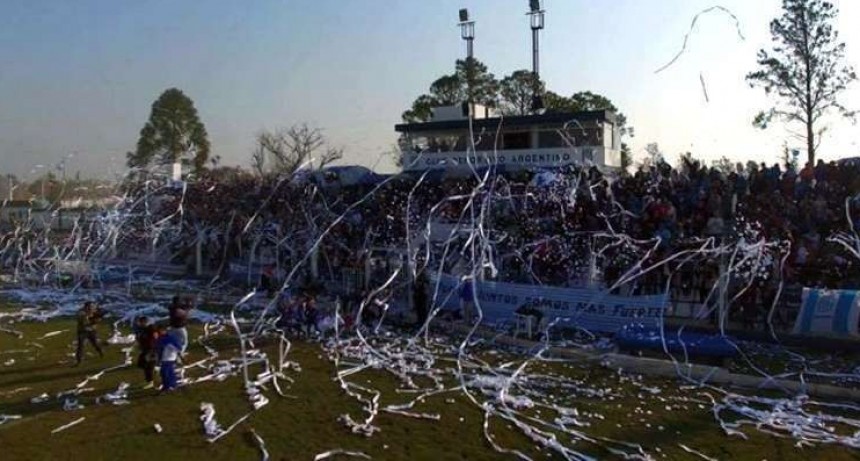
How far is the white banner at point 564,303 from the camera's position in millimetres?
17312

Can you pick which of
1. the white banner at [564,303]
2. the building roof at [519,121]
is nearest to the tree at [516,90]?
the building roof at [519,121]

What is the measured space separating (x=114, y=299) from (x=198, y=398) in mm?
13884

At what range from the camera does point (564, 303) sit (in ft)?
60.5

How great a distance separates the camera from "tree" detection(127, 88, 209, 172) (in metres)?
65.6

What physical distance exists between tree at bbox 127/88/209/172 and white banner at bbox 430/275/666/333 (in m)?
49.2

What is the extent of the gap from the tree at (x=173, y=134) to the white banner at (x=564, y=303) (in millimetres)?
49213

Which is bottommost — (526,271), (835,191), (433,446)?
(433,446)

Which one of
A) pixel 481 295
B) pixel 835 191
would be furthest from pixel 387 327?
pixel 835 191

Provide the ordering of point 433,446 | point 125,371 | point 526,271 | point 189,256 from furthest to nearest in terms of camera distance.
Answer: point 189,256, point 526,271, point 125,371, point 433,446

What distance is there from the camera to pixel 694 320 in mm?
17906

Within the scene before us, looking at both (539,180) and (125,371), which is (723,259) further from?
(125,371)

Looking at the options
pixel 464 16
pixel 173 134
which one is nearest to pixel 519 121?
pixel 464 16

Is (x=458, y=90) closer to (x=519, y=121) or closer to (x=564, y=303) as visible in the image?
(x=519, y=121)

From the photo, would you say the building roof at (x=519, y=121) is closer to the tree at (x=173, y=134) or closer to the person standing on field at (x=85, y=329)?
the person standing on field at (x=85, y=329)
